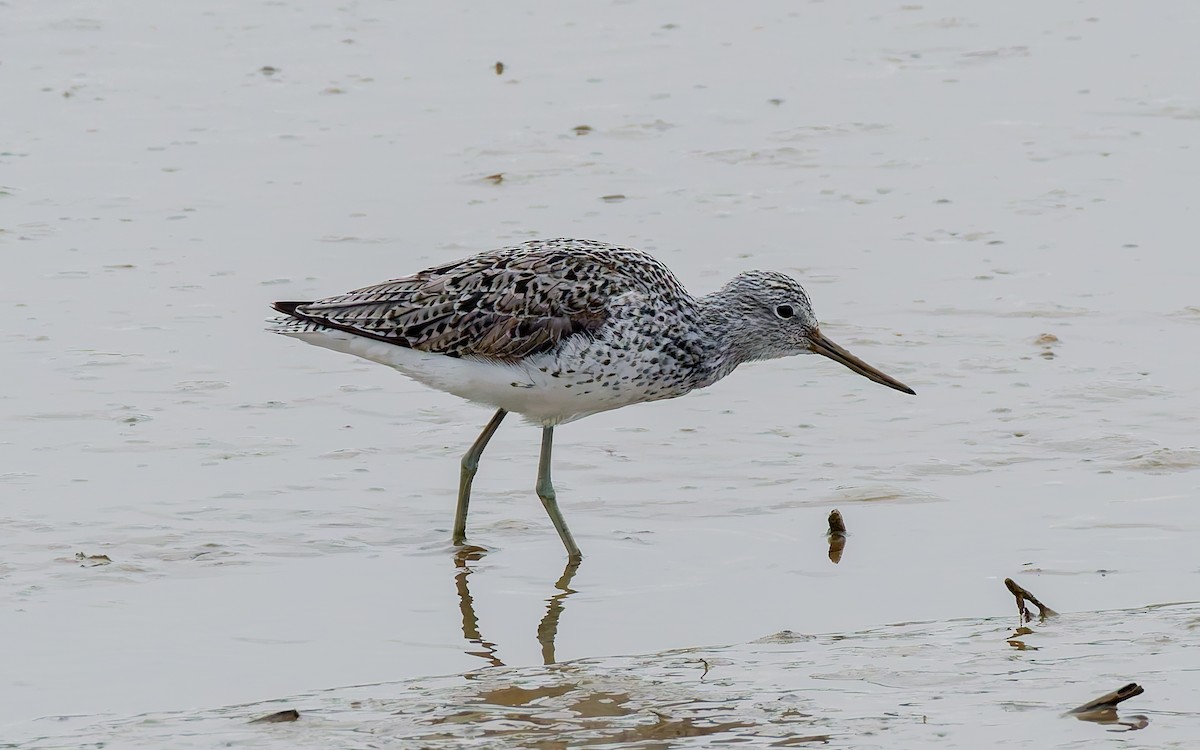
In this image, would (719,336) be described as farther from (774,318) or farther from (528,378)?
(528,378)

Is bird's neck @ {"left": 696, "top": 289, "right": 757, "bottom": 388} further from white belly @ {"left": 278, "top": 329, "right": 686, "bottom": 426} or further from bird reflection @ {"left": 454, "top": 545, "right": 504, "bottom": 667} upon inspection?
bird reflection @ {"left": 454, "top": 545, "right": 504, "bottom": 667}

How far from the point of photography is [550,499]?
823 centimetres

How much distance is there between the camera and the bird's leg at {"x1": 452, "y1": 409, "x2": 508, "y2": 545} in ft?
27.1

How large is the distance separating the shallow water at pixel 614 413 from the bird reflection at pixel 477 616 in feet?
0.11

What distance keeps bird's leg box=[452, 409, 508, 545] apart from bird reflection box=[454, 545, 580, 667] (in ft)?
0.35

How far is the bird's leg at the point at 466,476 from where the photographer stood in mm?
8250

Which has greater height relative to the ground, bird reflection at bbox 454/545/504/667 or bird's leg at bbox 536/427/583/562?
bird's leg at bbox 536/427/583/562

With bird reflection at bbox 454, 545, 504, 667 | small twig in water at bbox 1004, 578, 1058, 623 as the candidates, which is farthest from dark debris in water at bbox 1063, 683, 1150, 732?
bird reflection at bbox 454, 545, 504, 667

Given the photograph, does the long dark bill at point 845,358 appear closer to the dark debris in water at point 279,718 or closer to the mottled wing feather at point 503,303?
the mottled wing feather at point 503,303

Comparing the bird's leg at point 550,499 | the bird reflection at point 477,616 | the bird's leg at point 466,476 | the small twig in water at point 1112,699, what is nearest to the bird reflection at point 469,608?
the bird reflection at point 477,616

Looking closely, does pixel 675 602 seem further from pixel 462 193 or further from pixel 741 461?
pixel 462 193

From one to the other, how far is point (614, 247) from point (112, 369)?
10.9 feet

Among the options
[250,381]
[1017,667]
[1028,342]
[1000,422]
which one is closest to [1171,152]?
[1028,342]

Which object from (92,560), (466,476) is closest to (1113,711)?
(466,476)
